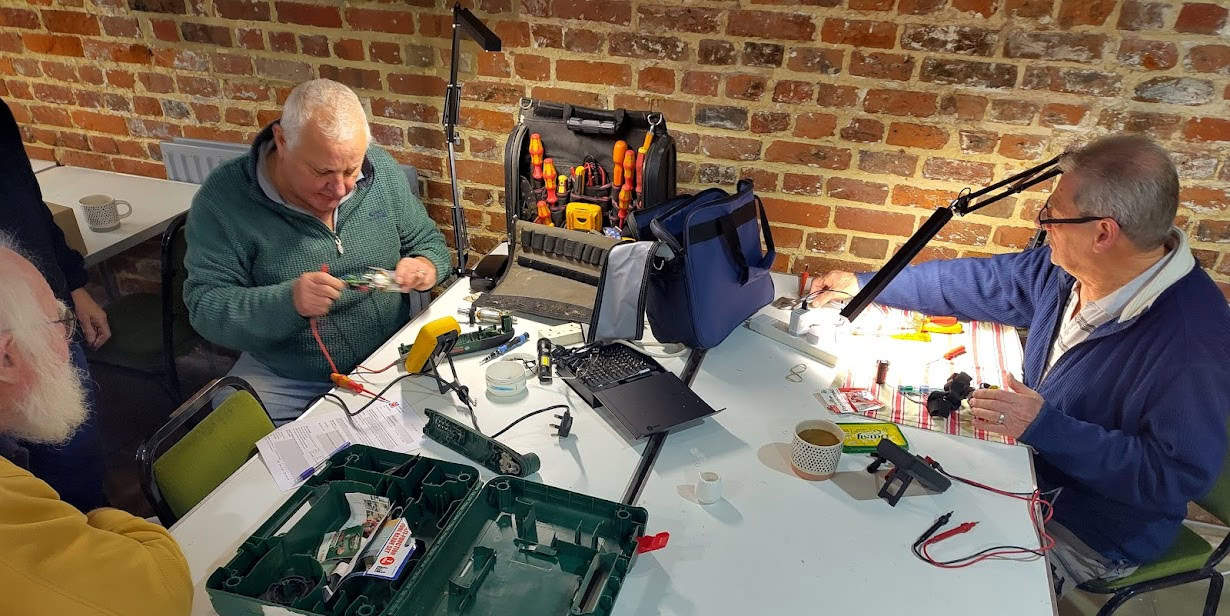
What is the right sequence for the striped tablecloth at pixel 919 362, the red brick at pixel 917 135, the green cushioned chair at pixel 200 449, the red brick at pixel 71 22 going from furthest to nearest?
the red brick at pixel 71 22
the red brick at pixel 917 135
the striped tablecloth at pixel 919 362
the green cushioned chair at pixel 200 449

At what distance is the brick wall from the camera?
2041 millimetres

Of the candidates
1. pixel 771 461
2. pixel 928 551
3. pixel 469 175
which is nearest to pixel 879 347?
pixel 771 461

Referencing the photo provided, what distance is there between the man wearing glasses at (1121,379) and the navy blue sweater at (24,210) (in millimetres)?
2369

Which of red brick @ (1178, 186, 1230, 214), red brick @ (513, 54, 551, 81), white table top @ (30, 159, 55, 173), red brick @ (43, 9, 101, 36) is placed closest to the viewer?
red brick @ (1178, 186, 1230, 214)

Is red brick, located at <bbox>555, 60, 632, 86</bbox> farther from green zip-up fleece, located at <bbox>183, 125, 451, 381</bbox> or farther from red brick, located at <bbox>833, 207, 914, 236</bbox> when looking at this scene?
red brick, located at <bbox>833, 207, 914, 236</bbox>

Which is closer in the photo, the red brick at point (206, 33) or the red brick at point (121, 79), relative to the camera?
the red brick at point (206, 33)

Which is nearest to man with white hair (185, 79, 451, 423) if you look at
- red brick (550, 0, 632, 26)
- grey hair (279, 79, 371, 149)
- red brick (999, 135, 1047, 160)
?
grey hair (279, 79, 371, 149)

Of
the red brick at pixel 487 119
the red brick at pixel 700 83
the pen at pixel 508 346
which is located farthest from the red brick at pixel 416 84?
the pen at pixel 508 346

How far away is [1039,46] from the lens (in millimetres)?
2049

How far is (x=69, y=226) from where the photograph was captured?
2.28 metres

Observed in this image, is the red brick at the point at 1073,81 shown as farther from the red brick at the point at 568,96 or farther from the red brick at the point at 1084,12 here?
the red brick at the point at 568,96

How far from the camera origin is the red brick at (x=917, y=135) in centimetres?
223

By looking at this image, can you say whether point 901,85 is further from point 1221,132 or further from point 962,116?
point 1221,132

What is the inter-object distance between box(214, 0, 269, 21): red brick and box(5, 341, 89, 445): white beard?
180cm
